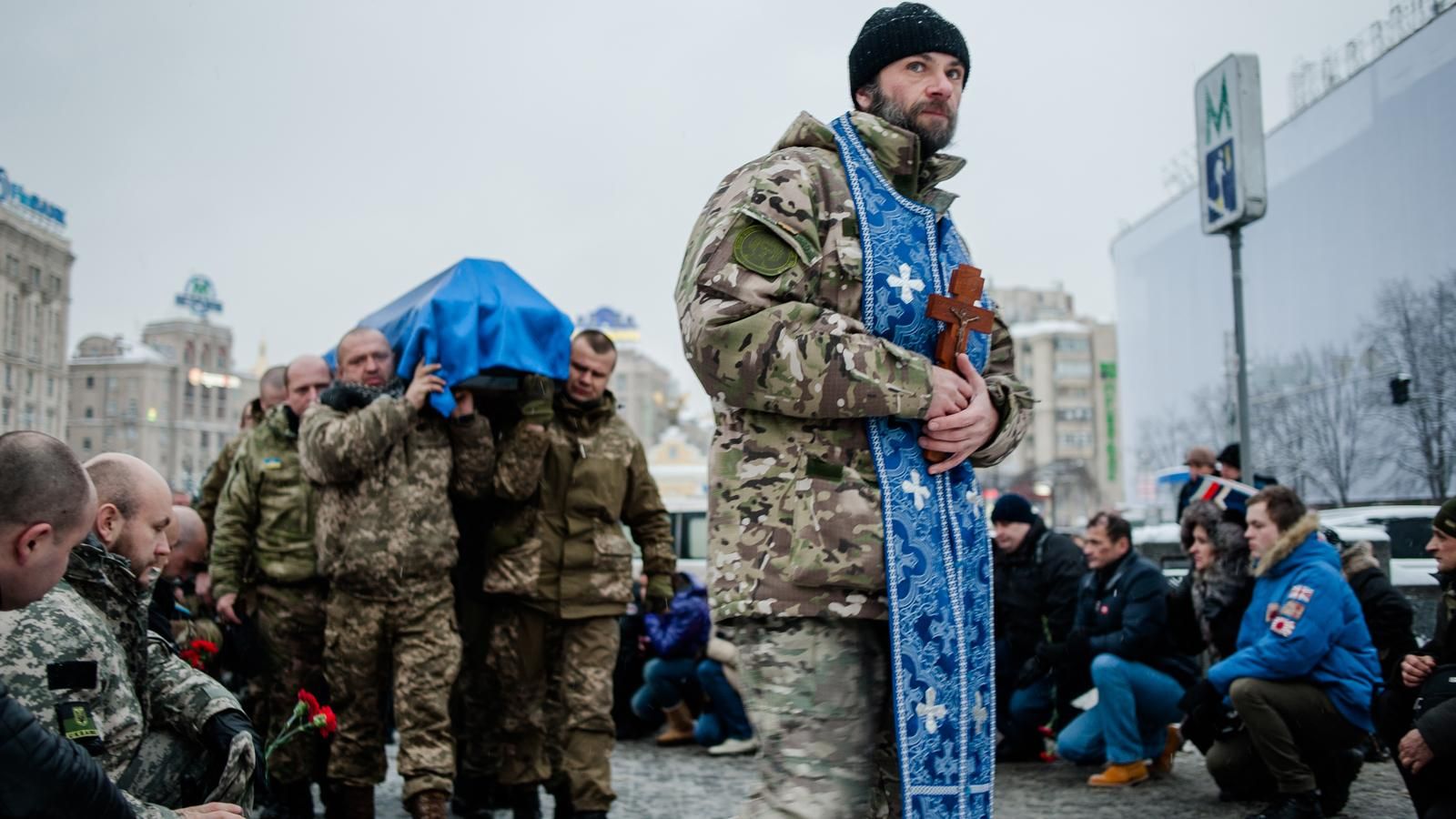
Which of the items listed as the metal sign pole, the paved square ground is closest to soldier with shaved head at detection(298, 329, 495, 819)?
the paved square ground

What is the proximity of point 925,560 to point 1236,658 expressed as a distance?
159 inches

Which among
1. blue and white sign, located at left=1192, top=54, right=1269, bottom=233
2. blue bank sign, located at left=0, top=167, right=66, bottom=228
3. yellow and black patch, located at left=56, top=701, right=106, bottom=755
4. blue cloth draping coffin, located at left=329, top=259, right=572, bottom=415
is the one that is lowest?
yellow and black patch, located at left=56, top=701, right=106, bottom=755

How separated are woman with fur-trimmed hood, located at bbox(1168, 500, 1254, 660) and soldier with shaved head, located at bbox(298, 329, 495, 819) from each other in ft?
13.2

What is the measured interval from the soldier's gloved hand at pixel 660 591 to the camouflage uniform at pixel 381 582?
3.76 feet

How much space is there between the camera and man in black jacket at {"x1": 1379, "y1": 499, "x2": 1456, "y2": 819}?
4.09 metres

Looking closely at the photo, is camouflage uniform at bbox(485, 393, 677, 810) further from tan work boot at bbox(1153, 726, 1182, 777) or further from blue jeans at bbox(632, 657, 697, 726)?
tan work boot at bbox(1153, 726, 1182, 777)

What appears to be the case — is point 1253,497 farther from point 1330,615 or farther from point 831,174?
point 831,174

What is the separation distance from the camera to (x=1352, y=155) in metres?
24.4

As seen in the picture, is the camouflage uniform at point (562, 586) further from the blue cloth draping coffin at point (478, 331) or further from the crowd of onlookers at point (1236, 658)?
the crowd of onlookers at point (1236, 658)

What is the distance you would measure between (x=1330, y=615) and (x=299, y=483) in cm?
497

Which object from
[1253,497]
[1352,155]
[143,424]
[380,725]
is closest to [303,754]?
[380,725]

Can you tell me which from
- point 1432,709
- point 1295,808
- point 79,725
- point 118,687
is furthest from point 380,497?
point 1295,808

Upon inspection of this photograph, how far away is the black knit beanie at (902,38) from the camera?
2656 millimetres

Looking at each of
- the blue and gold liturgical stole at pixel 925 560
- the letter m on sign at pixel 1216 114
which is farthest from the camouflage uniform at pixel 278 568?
the letter m on sign at pixel 1216 114
